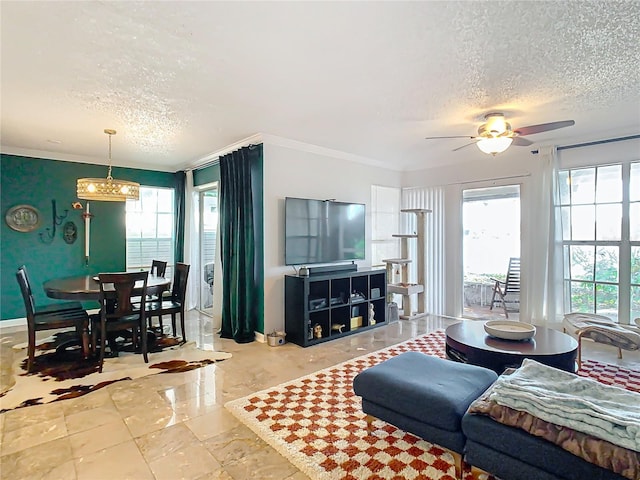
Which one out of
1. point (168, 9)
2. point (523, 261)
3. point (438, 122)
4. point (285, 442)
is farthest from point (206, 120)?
point (523, 261)

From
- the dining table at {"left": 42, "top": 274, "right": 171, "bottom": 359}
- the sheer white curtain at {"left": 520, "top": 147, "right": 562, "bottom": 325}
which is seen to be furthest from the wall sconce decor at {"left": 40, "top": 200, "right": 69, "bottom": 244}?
the sheer white curtain at {"left": 520, "top": 147, "right": 562, "bottom": 325}

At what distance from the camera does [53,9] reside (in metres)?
1.88

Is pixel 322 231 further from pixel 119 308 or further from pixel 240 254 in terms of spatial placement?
pixel 119 308

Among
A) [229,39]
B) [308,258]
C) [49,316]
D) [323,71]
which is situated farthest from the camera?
[308,258]

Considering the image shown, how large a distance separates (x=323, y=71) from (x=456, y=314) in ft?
14.2

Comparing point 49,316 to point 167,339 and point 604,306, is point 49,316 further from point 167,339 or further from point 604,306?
point 604,306

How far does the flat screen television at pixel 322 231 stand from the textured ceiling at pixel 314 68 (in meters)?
0.93

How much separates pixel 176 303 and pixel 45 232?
7.98 feet

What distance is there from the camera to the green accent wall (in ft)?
16.3

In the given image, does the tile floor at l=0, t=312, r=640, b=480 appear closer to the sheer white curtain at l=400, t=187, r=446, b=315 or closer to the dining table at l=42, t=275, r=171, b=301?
the dining table at l=42, t=275, r=171, b=301

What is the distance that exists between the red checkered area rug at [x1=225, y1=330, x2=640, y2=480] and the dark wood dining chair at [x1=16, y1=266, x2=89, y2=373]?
2.01m

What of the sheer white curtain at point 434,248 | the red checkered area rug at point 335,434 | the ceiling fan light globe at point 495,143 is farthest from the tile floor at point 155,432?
the ceiling fan light globe at point 495,143

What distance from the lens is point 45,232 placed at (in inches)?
206

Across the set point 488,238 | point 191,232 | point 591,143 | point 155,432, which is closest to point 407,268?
point 488,238
